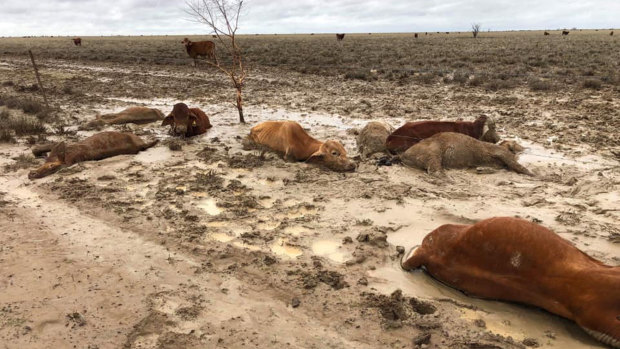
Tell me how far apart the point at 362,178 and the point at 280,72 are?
602 inches

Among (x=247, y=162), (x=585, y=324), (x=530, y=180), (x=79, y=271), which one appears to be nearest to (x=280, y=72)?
(x=247, y=162)

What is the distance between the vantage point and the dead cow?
7.61m

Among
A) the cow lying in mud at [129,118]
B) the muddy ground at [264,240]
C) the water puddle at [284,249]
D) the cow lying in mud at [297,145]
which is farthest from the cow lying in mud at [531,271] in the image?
the cow lying in mud at [129,118]

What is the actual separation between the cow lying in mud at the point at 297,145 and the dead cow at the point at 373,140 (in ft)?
2.21

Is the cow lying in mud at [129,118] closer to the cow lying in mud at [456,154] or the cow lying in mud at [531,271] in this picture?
the cow lying in mud at [456,154]

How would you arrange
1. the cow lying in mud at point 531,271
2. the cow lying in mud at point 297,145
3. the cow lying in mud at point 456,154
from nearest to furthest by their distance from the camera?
1. the cow lying in mud at point 531,271
2. the cow lying in mud at point 456,154
3. the cow lying in mud at point 297,145

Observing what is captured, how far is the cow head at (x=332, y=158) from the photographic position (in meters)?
6.76

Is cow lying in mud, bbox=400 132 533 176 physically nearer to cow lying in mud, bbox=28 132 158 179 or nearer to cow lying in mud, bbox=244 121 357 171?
cow lying in mud, bbox=244 121 357 171

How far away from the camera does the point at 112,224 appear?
502 cm

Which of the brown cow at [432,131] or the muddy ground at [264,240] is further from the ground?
the brown cow at [432,131]

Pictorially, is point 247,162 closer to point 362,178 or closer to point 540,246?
point 362,178

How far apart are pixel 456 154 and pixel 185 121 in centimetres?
553

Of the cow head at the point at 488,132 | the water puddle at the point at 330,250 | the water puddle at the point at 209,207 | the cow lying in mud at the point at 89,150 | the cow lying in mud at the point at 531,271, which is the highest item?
the cow head at the point at 488,132

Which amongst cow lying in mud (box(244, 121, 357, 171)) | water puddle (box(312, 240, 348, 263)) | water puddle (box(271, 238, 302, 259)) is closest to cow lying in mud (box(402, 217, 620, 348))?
water puddle (box(312, 240, 348, 263))
